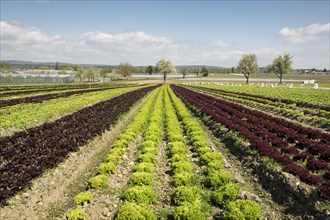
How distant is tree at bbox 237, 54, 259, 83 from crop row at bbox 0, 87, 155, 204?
100 m

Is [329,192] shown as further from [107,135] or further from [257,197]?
[107,135]

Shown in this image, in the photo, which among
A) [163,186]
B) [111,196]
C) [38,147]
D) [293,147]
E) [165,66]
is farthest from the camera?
[165,66]

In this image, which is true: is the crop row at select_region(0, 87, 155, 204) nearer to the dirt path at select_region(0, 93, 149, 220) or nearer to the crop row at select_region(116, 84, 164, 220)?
the dirt path at select_region(0, 93, 149, 220)

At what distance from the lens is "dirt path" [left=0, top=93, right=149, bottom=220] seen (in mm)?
8375

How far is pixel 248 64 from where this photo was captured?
112125 mm

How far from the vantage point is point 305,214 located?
854 cm

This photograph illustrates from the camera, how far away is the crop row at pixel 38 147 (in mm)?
9477

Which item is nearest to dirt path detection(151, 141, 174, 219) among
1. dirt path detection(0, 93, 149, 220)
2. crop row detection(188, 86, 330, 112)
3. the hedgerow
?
the hedgerow

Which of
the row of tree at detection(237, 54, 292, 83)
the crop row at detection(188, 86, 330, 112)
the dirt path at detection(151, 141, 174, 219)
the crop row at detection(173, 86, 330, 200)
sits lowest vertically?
the dirt path at detection(151, 141, 174, 219)

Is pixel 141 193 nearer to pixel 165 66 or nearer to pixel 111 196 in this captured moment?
pixel 111 196

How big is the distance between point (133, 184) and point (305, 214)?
5712mm

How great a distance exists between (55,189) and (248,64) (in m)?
111

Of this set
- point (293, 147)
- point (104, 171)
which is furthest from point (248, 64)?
point (104, 171)

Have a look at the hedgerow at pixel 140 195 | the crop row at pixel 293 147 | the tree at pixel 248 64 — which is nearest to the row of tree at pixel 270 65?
the tree at pixel 248 64
